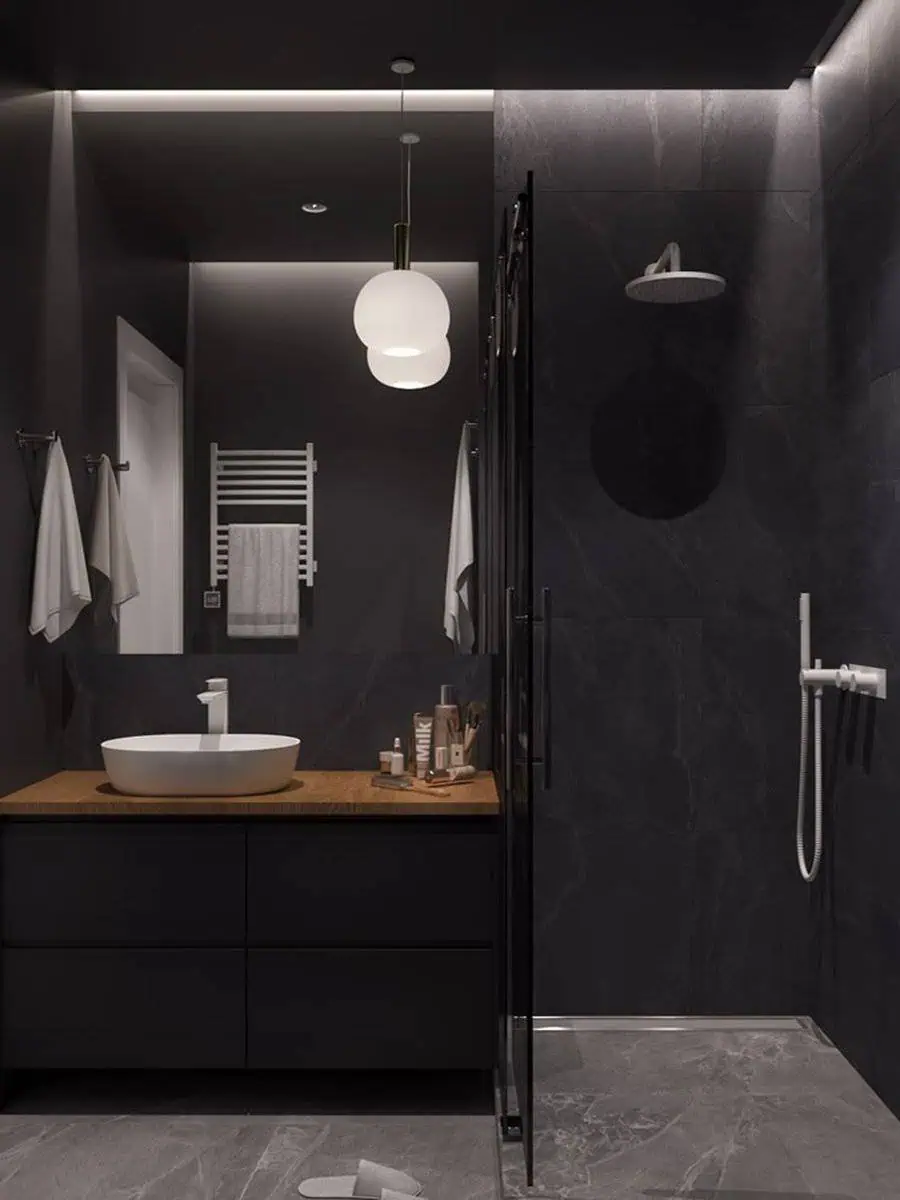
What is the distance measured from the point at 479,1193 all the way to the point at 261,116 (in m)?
2.91

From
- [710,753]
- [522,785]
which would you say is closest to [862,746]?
[710,753]

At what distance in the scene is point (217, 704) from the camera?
306 centimetres

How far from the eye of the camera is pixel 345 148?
3.30m

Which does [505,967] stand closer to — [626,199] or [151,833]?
[151,833]

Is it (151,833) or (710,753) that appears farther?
(710,753)

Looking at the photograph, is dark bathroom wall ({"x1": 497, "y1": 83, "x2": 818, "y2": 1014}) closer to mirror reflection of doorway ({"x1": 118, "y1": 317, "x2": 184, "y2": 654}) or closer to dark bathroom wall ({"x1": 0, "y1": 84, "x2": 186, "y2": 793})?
mirror reflection of doorway ({"x1": 118, "y1": 317, "x2": 184, "y2": 654})

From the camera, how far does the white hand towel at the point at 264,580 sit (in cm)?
327

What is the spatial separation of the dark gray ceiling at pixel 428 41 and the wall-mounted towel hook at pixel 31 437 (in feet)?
3.28

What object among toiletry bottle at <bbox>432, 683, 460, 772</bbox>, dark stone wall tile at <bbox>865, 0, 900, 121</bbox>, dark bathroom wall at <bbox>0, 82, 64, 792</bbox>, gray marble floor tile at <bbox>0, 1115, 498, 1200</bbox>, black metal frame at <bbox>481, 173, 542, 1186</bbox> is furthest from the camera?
toiletry bottle at <bbox>432, 683, 460, 772</bbox>

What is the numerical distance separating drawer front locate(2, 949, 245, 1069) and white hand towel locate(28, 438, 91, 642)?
2.87 ft

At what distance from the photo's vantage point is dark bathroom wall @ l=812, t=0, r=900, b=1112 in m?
2.72

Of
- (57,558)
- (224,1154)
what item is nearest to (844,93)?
(57,558)

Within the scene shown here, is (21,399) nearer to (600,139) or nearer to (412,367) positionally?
(412,367)

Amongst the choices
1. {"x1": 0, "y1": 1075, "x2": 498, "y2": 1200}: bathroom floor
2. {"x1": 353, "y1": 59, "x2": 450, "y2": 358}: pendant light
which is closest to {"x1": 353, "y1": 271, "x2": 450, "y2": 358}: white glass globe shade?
{"x1": 353, "y1": 59, "x2": 450, "y2": 358}: pendant light
